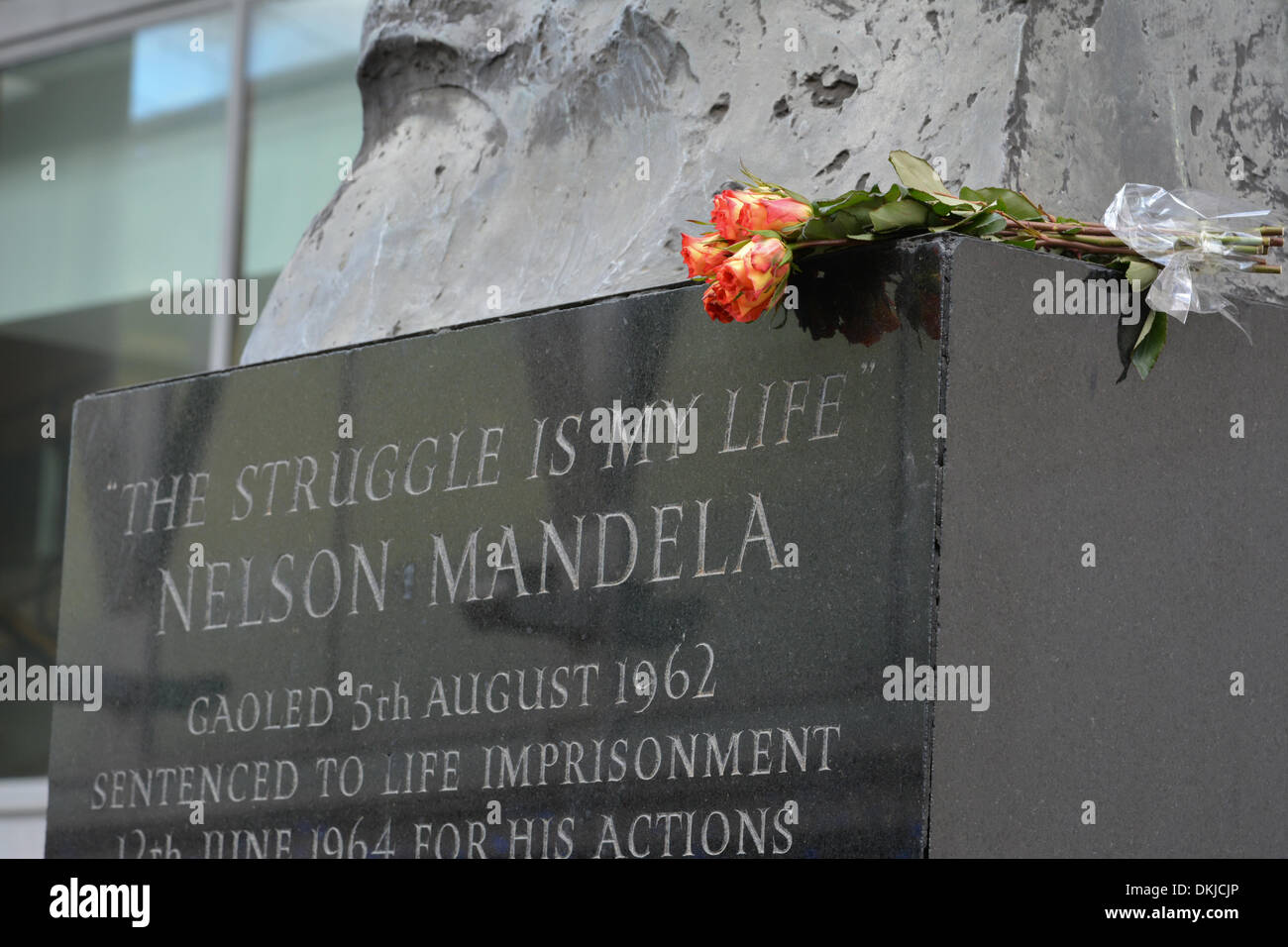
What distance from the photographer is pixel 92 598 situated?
3.54 meters

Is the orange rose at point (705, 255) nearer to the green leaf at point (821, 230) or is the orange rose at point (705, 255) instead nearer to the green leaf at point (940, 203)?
the green leaf at point (821, 230)

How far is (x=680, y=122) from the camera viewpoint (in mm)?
3164

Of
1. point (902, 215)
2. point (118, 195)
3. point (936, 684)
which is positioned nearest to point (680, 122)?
point (902, 215)

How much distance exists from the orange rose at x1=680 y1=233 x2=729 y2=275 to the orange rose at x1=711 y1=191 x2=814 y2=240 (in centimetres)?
2

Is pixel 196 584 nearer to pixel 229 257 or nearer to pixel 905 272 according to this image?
pixel 905 272

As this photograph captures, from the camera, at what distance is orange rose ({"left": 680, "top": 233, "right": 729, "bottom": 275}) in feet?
8.46

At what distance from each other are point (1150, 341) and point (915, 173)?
39 cm

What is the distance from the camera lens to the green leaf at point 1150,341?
2635mm

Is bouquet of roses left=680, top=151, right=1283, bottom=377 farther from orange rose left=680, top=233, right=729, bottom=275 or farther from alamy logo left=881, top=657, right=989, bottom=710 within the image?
alamy logo left=881, top=657, right=989, bottom=710

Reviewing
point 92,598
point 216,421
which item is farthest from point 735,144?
point 92,598

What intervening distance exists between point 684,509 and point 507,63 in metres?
1.10

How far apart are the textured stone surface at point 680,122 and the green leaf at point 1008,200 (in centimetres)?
11
